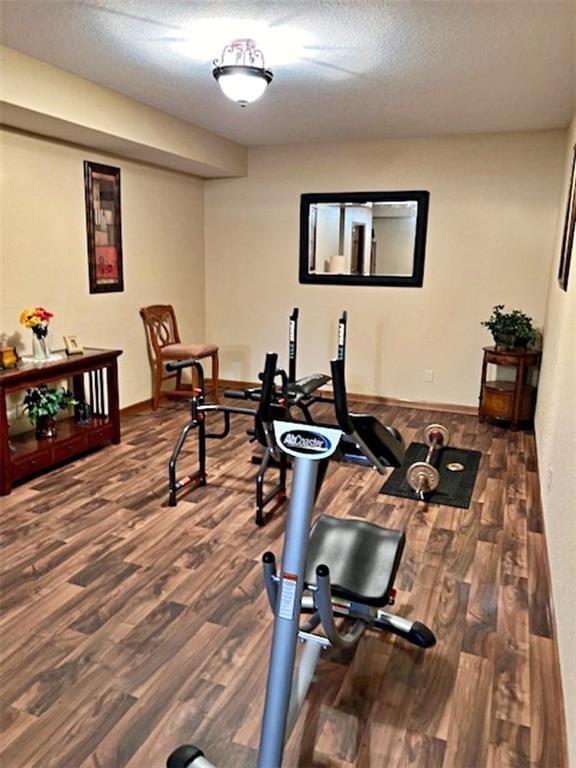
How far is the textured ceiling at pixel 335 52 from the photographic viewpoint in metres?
2.64

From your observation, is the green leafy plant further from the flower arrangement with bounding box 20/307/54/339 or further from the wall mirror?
the wall mirror

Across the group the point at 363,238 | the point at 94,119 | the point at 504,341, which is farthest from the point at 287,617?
the point at 363,238

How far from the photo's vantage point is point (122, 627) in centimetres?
225

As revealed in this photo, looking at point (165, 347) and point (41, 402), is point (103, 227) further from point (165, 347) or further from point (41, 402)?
point (41, 402)

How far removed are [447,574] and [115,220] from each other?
156 inches

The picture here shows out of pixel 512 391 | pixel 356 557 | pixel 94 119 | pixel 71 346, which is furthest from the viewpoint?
pixel 512 391

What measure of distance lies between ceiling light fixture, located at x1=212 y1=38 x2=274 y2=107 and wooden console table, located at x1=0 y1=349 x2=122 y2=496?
2045 millimetres

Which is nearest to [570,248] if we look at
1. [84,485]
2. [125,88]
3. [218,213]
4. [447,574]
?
[447,574]

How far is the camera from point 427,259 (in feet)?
18.4

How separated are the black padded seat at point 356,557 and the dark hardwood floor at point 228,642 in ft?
0.77

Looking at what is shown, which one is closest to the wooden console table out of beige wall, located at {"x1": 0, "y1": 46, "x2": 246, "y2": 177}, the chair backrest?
the chair backrest

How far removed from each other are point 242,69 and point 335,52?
535mm

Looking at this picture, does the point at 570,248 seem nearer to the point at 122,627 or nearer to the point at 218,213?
the point at 122,627

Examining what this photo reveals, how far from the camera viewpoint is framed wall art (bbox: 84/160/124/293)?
15.2ft
